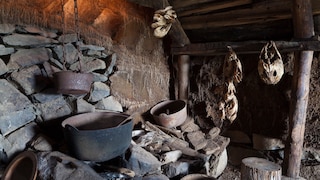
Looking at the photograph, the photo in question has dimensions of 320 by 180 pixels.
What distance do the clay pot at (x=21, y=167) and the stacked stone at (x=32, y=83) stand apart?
146mm

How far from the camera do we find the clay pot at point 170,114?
2156mm

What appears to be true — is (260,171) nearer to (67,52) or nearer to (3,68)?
(67,52)

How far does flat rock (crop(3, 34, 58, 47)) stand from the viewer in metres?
1.60

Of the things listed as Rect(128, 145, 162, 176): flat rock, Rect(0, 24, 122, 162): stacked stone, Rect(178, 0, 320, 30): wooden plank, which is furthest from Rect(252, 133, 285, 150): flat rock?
Rect(0, 24, 122, 162): stacked stone

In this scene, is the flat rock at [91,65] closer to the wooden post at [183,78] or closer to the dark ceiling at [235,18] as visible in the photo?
the dark ceiling at [235,18]

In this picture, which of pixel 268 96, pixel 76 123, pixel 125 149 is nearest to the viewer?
pixel 125 149

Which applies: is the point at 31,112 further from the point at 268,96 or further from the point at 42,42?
the point at 268,96

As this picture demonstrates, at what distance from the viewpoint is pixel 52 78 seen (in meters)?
1.77

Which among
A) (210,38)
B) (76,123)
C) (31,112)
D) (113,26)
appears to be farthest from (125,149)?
(210,38)

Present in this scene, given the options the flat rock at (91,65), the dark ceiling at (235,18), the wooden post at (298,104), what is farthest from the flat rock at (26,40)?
the wooden post at (298,104)

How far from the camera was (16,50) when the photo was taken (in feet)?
5.46

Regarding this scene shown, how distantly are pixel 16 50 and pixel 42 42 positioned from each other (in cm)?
17

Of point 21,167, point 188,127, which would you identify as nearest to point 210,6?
point 188,127

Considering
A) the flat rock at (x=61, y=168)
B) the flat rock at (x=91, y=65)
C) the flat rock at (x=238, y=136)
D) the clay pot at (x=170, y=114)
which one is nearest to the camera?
the flat rock at (x=61, y=168)
